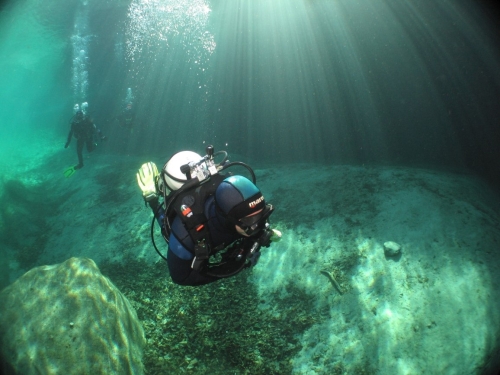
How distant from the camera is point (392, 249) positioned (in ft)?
15.8

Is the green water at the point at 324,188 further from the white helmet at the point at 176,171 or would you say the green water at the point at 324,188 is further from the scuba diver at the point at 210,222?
the white helmet at the point at 176,171

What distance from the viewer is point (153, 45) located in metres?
25.3

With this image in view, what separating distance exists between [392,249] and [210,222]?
11.9 feet

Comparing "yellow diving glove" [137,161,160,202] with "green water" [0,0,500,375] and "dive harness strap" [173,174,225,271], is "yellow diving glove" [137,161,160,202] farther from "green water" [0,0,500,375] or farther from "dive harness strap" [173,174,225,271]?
"green water" [0,0,500,375]

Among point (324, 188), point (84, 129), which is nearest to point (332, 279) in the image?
point (324, 188)

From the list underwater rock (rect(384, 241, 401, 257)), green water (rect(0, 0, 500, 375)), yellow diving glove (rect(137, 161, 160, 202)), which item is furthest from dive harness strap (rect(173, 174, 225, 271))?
underwater rock (rect(384, 241, 401, 257))

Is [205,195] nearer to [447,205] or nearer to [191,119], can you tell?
[447,205]

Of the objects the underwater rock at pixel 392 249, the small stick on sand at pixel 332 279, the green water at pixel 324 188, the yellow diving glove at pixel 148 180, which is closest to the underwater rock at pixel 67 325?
the green water at pixel 324 188

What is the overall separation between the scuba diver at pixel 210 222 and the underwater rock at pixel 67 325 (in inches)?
73.3

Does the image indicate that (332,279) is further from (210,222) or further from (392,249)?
(210,222)

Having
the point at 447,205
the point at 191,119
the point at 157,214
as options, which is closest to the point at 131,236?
the point at 157,214

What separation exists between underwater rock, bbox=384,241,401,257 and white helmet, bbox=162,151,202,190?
3.79 meters

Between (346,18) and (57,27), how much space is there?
27.9 meters

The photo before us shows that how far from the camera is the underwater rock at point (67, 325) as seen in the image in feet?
11.1
